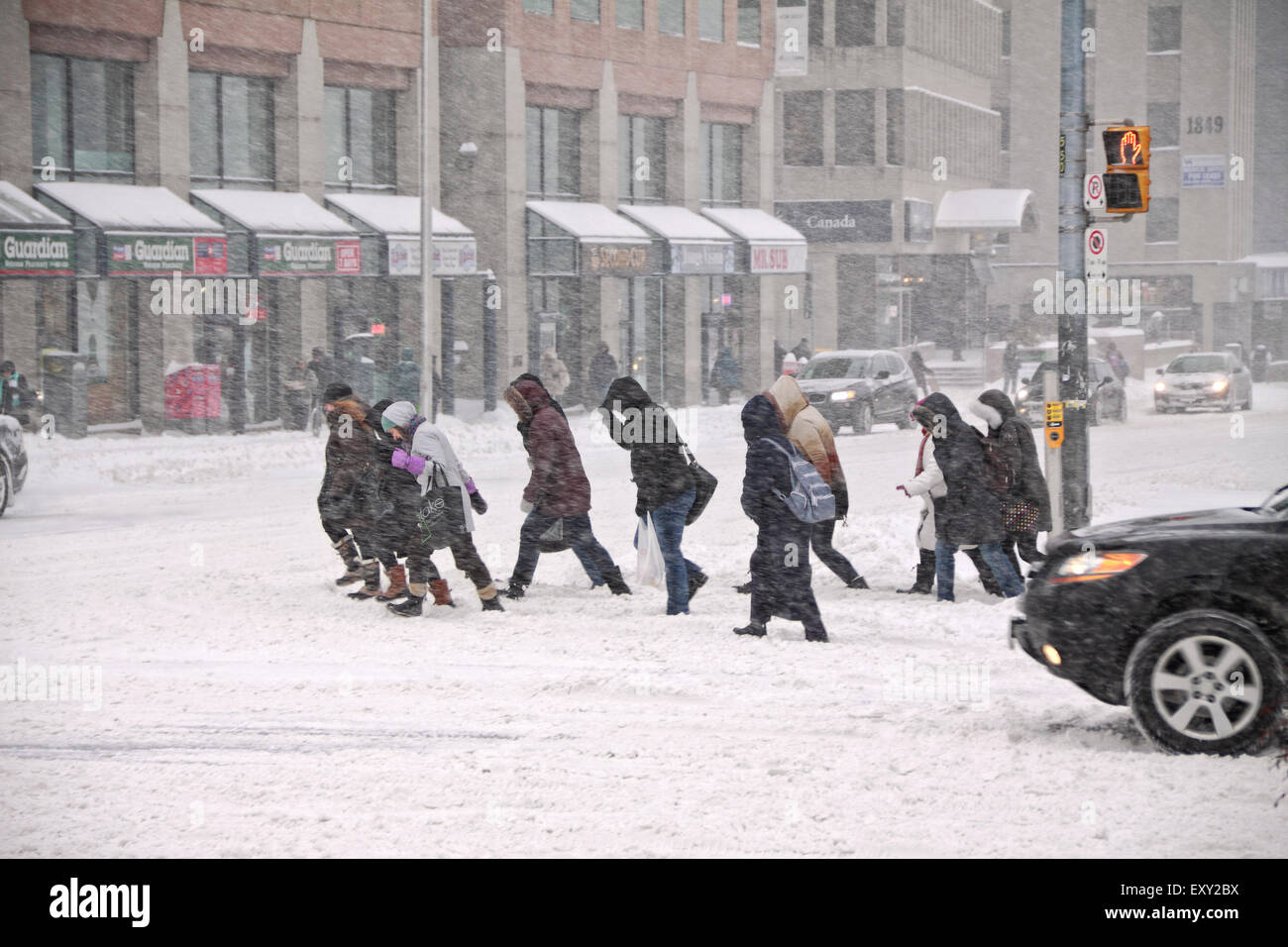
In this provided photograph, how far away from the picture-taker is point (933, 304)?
61.4 metres

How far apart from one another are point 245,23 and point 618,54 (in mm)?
11524

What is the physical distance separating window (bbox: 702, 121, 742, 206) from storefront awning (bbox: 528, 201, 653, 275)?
508 cm

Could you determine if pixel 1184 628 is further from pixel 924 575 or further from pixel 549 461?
pixel 549 461

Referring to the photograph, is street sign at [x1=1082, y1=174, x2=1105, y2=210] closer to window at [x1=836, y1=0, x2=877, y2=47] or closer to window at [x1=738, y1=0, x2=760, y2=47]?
window at [x1=738, y1=0, x2=760, y2=47]

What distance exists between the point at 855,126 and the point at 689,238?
57.5ft

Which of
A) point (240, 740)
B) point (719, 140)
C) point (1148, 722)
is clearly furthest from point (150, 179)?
point (1148, 722)

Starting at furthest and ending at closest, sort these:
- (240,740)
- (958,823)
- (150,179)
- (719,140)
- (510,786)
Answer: (719,140)
(150,179)
(240,740)
(510,786)
(958,823)

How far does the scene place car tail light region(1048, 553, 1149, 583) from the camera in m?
7.37

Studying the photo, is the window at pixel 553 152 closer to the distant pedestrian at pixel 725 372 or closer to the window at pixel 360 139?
the window at pixel 360 139

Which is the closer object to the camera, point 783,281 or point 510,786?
point 510,786

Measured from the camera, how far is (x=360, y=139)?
115 feet

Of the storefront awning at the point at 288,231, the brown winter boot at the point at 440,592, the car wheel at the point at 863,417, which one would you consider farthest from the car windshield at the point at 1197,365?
the brown winter boot at the point at 440,592

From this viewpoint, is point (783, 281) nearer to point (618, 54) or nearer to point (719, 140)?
point (719, 140)

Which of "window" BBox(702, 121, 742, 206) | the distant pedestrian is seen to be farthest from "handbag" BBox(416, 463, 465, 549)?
"window" BBox(702, 121, 742, 206)
